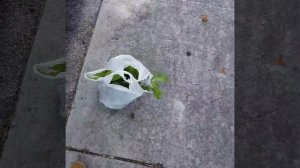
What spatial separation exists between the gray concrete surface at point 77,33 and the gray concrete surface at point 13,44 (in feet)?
1.01

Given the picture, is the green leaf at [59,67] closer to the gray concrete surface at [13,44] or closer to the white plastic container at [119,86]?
the white plastic container at [119,86]

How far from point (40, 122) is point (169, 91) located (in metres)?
1.21

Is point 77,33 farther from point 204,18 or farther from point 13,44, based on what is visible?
point 204,18

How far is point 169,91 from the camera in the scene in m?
3.27

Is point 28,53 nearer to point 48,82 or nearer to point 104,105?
point 48,82

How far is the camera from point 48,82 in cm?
289

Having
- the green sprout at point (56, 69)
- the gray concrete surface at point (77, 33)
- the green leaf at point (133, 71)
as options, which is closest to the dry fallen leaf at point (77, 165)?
the gray concrete surface at point (77, 33)

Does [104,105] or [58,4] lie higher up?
[58,4]
